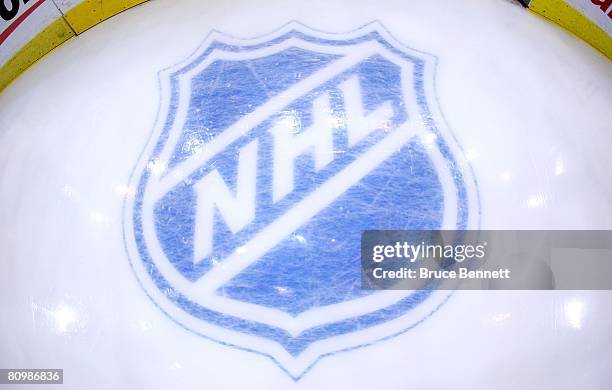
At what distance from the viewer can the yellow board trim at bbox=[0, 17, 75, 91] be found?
1.76 meters

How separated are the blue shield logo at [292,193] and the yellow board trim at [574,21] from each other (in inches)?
19.2

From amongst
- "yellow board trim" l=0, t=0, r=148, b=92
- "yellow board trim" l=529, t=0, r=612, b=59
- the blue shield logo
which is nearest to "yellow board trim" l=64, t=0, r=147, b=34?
"yellow board trim" l=0, t=0, r=148, b=92

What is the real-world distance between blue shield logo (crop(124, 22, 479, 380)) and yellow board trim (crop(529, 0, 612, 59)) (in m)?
0.49

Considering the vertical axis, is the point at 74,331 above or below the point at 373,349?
above

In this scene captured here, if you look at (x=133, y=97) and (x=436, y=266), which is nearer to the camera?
(x=436, y=266)

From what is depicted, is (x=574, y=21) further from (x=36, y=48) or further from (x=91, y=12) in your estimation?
(x=36, y=48)

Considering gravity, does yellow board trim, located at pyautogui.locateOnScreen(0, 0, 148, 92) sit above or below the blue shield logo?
above

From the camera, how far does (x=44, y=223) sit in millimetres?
1310

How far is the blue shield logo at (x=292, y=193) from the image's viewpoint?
1179 mm

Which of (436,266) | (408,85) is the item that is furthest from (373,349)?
(408,85)

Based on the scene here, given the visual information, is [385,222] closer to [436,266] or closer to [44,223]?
[436,266]

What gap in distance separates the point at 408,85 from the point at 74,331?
0.78m

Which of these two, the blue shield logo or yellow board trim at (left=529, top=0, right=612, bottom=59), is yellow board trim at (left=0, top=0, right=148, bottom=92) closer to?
the blue shield logo

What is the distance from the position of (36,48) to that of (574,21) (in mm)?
1373
